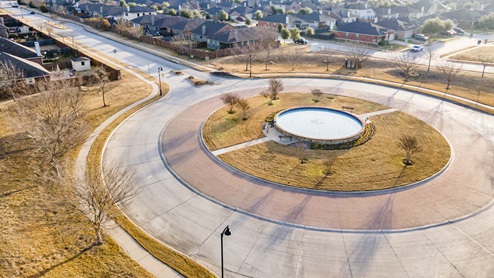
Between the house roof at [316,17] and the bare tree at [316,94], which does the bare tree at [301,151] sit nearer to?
the bare tree at [316,94]

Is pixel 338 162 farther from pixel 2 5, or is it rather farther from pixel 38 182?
pixel 2 5

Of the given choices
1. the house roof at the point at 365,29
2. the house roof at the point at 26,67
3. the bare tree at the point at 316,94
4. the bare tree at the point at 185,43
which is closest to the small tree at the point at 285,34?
the house roof at the point at 365,29

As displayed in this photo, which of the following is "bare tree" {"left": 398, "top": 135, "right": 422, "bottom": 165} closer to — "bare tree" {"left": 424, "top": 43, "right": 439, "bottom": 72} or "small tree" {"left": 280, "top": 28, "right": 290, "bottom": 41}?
"bare tree" {"left": 424, "top": 43, "right": 439, "bottom": 72}

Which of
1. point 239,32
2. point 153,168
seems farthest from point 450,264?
point 239,32

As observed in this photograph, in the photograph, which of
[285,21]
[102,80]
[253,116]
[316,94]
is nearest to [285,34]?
[285,21]

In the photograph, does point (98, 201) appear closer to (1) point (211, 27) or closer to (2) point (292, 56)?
(2) point (292, 56)

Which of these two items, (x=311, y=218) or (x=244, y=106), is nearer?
(x=311, y=218)
